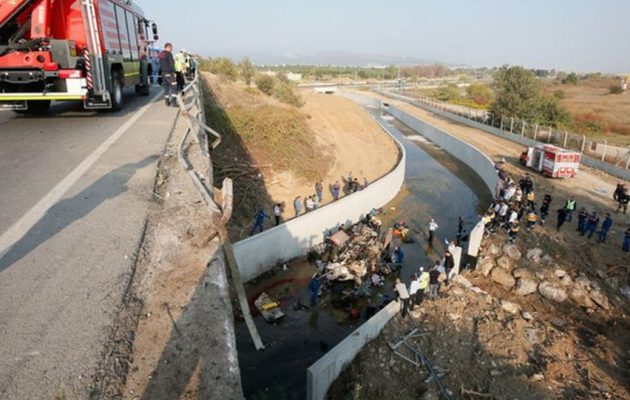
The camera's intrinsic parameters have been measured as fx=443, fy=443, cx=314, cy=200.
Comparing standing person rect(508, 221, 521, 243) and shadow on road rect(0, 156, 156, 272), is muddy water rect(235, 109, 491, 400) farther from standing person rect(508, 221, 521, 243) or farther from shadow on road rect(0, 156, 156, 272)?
shadow on road rect(0, 156, 156, 272)

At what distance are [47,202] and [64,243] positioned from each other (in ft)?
5.24

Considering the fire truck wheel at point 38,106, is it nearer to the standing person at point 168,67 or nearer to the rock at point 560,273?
the standing person at point 168,67

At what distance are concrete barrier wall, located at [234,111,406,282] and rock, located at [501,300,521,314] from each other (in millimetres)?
7842

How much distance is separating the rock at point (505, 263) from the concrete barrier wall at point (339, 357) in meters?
6.35

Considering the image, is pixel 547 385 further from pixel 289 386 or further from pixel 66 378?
pixel 66 378

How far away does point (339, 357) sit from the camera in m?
10.9

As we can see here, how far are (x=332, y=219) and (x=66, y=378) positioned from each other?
16514 mm

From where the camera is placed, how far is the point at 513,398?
10484mm

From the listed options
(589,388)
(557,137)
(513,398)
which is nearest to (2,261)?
(513,398)

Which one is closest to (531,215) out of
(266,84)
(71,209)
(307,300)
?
(307,300)

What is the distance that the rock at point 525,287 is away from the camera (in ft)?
51.4

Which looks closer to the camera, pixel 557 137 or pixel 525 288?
pixel 525 288

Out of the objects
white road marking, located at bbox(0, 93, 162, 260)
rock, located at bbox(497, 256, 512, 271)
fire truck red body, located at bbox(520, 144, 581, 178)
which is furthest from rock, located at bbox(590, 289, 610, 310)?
white road marking, located at bbox(0, 93, 162, 260)

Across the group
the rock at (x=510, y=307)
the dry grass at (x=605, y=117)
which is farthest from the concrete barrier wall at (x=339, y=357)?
the dry grass at (x=605, y=117)
